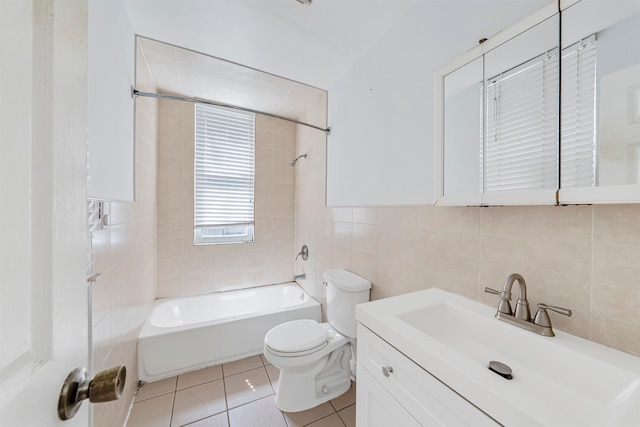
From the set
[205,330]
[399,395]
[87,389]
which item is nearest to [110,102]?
[87,389]

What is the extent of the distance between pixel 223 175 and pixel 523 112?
8.26 ft

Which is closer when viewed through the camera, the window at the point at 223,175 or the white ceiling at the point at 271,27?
the white ceiling at the point at 271,27

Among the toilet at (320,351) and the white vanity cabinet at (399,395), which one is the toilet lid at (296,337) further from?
the white vanity cabinet at (399,395)

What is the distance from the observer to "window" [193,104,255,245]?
2506 millimetres

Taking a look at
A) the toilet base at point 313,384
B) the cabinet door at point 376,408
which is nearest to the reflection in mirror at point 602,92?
the cabinet door at point 376,408

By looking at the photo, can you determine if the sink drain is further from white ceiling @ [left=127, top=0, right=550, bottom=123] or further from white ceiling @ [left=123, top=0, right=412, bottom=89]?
white ceiling @ [left=123, top=0, right=412, bottom=89]

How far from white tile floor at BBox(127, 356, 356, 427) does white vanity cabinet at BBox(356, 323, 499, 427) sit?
63cm

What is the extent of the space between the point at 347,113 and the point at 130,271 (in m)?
1.89

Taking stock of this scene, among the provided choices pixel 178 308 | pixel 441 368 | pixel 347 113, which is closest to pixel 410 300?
pixel 441 368

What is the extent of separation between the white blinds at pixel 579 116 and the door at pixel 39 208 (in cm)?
122

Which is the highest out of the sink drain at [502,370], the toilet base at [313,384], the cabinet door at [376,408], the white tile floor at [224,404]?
the sink drain at [502,370]

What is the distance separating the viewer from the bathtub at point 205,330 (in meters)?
1.72

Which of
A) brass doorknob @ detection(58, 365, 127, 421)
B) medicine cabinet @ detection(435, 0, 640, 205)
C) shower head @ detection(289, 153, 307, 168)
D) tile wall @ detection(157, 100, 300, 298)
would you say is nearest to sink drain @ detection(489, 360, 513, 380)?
medicine cabinet @ detection(435, 0, 640, 205)

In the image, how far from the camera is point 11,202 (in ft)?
0.86
